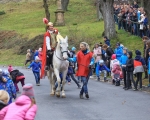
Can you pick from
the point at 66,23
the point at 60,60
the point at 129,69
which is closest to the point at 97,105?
the point at 60,60

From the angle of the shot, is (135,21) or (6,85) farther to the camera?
(135,21)

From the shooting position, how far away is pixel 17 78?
1858 cm

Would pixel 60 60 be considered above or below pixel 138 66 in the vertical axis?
above

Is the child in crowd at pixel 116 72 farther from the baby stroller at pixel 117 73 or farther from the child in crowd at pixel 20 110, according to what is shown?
the child in crowd at pixel 20 110

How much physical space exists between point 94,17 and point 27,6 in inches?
707

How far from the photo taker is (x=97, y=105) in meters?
15.5

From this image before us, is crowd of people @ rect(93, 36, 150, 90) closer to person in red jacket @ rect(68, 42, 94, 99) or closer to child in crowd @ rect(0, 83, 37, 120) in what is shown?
person in red jacket @ rect(68, 42, 94, 99)

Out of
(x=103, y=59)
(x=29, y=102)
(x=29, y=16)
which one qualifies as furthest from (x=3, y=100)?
(x=29, y=16)

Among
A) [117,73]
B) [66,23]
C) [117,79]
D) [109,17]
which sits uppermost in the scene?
[109,17]

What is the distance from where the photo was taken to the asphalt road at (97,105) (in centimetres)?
1350

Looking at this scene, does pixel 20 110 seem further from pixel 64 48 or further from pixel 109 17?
pixel 109 17

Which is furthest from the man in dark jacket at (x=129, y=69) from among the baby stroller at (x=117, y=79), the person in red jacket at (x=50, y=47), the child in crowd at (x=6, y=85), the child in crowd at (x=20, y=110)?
the child in crowd at (x=20, y=110)

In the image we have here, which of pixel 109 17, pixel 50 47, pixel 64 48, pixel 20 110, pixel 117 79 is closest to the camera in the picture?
pixel 20 110

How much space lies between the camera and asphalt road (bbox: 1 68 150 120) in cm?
1350
